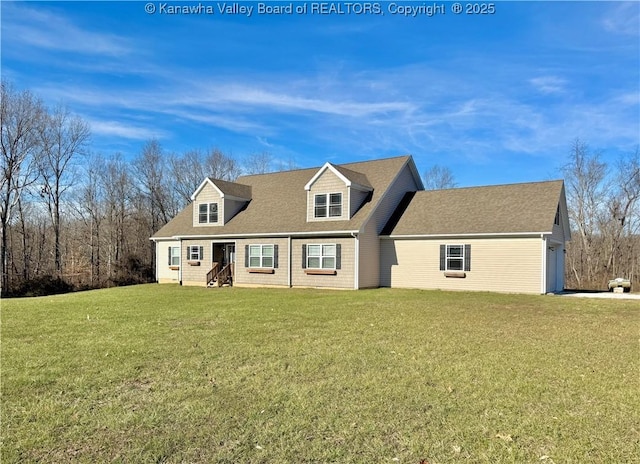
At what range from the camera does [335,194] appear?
19.6 meters

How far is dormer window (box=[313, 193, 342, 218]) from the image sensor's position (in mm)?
19531

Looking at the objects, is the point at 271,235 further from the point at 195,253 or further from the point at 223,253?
the point at 195,253

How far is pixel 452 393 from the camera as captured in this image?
15.3 feet

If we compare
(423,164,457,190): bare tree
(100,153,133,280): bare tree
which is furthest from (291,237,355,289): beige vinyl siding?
(423,164,457,190): bare tree

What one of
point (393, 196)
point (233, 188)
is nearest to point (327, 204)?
point (393, 196)

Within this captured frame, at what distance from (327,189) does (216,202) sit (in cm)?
715

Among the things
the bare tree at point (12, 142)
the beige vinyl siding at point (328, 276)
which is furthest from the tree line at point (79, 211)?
the beige vinyl siding at point (328, 276)

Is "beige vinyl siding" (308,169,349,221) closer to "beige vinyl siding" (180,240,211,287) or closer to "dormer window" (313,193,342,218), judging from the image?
"dormer window" (313,193,342,218)

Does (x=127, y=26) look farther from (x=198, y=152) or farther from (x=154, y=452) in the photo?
(x=198, y=152)

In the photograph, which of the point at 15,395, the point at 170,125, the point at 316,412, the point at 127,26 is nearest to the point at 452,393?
the point at 316,412

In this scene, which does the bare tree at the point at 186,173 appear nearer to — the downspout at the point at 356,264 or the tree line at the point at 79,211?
the tree line at the point at 79,211

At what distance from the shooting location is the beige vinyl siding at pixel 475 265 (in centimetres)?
1627

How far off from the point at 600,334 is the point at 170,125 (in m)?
28.3

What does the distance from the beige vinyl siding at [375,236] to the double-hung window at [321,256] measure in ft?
4.56
